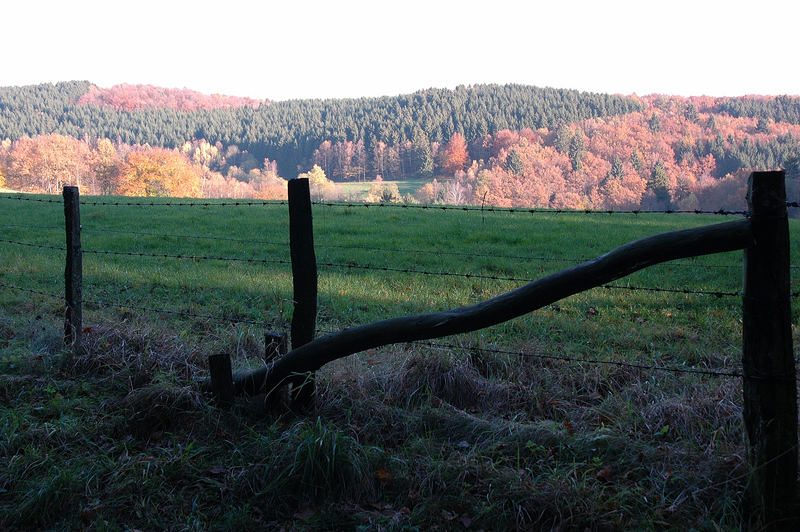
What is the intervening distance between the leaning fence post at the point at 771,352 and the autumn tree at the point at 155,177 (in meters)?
93.4

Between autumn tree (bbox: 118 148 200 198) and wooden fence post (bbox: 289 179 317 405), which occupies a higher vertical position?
autumn tree (bbox: 118 148 200 198)

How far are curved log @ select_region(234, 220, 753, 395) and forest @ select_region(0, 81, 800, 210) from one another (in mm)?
70368

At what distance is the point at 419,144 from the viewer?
416ft

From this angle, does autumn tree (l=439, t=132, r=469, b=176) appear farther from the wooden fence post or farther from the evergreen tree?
the wooden fence post

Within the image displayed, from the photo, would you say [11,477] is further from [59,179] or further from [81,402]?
[59,179]

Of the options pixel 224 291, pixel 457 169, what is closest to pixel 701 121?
pixel 457 169

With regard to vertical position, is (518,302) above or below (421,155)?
below

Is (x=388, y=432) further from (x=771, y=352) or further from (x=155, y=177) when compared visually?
(x=155, y=177)

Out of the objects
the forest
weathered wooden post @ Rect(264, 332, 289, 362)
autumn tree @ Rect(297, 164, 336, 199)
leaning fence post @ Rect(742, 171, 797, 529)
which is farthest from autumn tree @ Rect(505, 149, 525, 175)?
leaning fence post @ Rect(742, 171, 797, 529)

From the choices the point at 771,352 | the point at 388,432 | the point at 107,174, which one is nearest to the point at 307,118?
the point at 107,174

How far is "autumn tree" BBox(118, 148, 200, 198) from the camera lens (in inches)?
3612

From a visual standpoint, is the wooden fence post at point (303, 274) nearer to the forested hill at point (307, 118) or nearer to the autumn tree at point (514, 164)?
the autumn tree at point (514, 164)

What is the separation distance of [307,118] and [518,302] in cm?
15398

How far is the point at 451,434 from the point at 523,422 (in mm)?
652
